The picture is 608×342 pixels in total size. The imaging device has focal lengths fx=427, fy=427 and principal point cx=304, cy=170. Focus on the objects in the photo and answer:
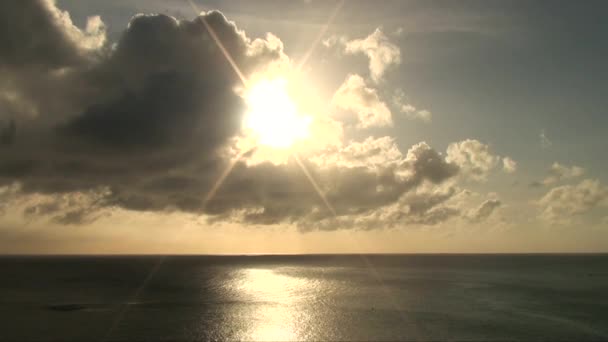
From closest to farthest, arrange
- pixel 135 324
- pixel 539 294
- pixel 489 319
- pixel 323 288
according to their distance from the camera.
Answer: pixel 135 324 < pixel 489 319 < pixel 539 294 < pixel 323 288

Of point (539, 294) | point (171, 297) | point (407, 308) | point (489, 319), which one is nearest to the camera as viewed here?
point (489, 319)

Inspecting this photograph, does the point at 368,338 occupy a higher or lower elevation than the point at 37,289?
lower

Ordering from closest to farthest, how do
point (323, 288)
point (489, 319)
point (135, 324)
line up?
point (135, 324) → point (489, 319) → point (323, 288)

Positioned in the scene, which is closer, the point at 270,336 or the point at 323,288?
the point at 270,336

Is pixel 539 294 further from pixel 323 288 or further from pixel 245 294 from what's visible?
pixel 245 294

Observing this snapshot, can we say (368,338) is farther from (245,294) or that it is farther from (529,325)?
(245,294)

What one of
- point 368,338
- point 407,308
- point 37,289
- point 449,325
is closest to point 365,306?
point 407,308

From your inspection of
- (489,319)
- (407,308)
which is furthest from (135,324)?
(489,319)

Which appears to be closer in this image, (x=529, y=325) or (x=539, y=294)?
(x=529, y=325)

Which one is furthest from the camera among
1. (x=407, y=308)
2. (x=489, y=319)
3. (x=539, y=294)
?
(x=539, y=294)
